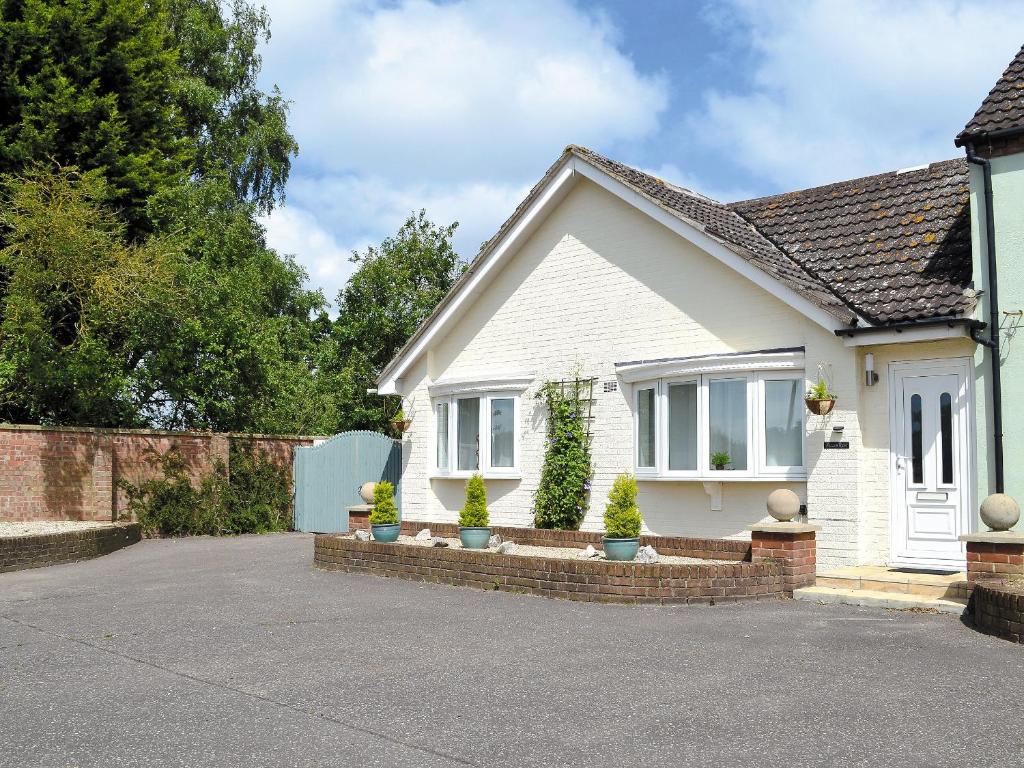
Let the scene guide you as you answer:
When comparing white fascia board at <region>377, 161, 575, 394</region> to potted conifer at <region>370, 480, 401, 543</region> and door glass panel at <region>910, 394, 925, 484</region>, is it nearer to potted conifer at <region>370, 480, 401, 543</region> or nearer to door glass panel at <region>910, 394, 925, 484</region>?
potted conifer at <region>370, 480, 401, 543</region>

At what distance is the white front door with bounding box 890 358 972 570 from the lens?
12.0m

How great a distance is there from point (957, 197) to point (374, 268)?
706 inches

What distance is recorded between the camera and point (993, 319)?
11773 mm

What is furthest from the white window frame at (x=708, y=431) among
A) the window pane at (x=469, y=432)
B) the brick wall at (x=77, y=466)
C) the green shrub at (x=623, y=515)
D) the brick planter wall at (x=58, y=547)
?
the brick wall at (x=77, y=466)

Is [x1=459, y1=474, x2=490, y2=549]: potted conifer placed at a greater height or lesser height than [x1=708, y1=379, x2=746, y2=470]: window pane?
lesser

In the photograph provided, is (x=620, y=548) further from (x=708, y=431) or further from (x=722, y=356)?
(x=722, y=356)

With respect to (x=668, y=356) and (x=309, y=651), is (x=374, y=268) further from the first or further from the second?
(x=309, y=651)

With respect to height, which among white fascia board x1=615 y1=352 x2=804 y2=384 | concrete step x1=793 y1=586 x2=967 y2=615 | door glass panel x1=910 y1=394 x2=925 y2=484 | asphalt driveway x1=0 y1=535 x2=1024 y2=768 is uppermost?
white fascia board x1=615 y1=352 x2=804 y2=384

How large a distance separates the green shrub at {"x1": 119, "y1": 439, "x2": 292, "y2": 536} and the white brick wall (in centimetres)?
565

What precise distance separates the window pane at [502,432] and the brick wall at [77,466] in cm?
790

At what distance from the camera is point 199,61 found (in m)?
34.3

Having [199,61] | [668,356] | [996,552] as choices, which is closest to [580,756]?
[996,552]

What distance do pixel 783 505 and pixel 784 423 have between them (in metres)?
1.53

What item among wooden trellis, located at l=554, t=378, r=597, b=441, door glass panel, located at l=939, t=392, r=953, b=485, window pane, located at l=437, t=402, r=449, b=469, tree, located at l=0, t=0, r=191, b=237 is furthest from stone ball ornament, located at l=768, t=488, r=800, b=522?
tree, located at l=0, t=0, r=191, b=237
